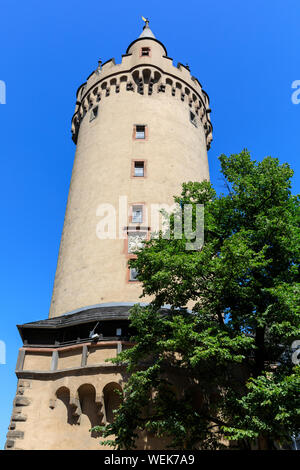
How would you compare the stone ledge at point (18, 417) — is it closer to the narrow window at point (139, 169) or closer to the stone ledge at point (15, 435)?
the stone ledge at point (15, 435)

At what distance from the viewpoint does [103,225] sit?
21.8 metres

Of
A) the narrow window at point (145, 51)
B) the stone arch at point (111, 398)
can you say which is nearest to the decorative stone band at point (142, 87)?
the narrow window at point (145, 51)

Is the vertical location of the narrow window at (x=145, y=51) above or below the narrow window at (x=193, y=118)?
above

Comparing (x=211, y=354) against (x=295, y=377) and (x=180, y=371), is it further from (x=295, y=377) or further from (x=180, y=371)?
(x=180, y=371)

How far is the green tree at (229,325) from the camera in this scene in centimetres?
1229

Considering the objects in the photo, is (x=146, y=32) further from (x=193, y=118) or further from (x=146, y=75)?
(x=193, y=118)

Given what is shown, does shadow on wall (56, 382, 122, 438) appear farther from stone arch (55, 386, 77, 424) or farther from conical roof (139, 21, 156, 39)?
conical roof (139, 21, 156, 39)

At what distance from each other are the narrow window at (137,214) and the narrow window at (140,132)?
217 inches

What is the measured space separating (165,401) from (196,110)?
21.8 meters

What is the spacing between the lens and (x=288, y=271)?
14.4 metres

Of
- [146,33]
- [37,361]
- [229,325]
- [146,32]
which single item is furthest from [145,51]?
[229,325]
